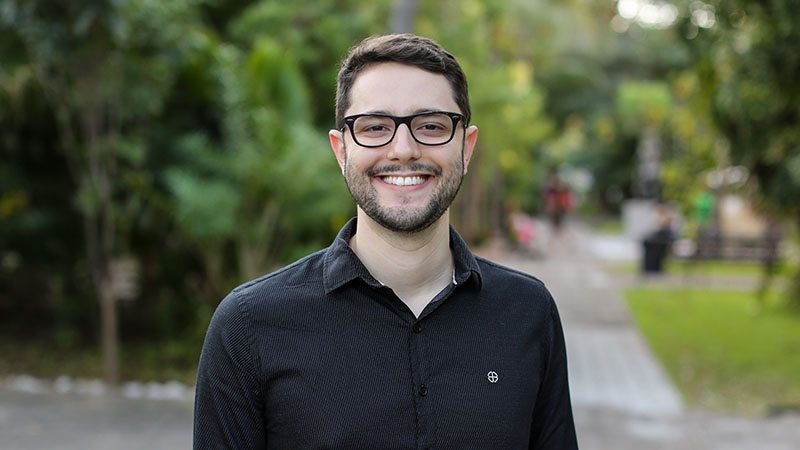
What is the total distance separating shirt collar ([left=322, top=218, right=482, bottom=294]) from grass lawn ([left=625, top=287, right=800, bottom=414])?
726 cm

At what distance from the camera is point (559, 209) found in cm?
2886

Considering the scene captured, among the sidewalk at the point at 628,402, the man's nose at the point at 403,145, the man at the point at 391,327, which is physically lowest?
the sidewalk at the point at 628,402

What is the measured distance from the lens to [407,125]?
1857 millimetres

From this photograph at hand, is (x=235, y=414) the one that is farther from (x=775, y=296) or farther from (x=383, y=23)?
(x=775, y=296)

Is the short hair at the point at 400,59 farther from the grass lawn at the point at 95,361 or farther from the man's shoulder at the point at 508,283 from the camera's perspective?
the grass lawn at the point at 95,361

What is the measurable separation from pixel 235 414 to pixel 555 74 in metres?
44.6

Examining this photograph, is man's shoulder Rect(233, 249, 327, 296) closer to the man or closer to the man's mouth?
the man

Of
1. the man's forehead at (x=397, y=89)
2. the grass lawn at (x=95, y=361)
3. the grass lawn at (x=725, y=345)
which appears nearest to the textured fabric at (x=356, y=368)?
the man's forehead at (x=397, y=89)

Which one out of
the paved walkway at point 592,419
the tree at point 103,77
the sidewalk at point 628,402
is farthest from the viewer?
the tree at point 103,77

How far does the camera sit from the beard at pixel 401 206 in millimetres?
1874

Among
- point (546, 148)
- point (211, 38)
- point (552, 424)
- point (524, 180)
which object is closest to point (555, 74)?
point (546, 148)

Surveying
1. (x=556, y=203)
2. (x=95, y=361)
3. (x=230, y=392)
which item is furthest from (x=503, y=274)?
(x=556, y=203)

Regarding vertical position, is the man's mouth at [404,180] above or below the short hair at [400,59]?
below

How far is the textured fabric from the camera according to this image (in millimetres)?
1771
